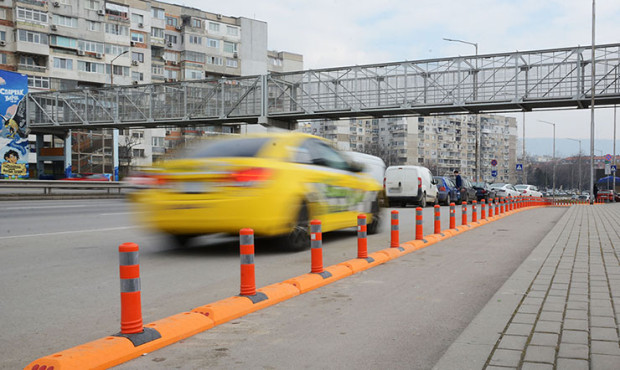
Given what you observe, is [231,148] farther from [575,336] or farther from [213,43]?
[213,43]

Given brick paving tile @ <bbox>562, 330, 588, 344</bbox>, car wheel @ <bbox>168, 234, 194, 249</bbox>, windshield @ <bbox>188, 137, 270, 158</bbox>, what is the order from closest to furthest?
brick paving tile @ <bbox>562, 330, 588, 344</bbox> → windshield @ <bbox>188, 137, 270, 158</bbox> → car wheel @ <bbox>168, 234, 194, 249</bbox>

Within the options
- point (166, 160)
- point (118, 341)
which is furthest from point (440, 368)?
point (166, 160)

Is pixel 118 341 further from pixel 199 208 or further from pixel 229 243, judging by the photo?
pixel 229 243

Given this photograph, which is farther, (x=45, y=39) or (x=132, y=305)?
(x=45, y=39)

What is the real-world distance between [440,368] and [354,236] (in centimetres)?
798

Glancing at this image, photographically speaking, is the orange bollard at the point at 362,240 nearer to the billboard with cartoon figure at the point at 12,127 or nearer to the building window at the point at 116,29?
the billboard with cartoon figure at the point at 12,127

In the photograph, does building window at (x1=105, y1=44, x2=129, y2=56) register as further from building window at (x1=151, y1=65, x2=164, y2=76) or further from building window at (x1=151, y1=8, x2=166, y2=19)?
building window at (x1=151, y1=8, x2=166, y2=19)

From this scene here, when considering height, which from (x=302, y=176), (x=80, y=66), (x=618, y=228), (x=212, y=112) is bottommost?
(x=618, y=228)

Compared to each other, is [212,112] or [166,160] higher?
[212,112]

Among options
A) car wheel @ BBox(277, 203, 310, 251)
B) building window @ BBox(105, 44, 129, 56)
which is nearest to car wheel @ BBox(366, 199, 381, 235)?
car wheel @ BBox(277, 203, 310, 251)

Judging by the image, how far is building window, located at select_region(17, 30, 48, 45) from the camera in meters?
57.3

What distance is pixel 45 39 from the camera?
59.0 m

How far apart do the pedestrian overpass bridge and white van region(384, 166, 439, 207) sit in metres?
10.7

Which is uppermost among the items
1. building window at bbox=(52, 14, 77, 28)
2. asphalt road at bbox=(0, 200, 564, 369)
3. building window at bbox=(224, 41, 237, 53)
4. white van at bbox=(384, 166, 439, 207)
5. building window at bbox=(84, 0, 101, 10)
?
building window at bbox=(84, 0, 101, 10)
